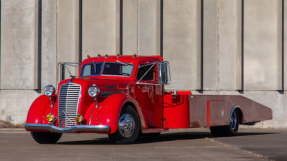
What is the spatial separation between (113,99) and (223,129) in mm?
6136

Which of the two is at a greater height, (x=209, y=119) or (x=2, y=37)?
(x=2, y=37)

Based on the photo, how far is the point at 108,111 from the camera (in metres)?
16.1

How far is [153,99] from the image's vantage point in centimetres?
1836

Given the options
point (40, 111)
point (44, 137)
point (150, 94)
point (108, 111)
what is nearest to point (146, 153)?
point (108, 111)

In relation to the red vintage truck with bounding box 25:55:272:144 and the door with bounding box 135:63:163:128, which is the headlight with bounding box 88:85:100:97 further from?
the door with bounding box 135:63:163:128

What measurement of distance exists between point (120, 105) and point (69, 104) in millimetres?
1228

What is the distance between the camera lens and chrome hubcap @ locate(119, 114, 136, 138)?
16.4 m

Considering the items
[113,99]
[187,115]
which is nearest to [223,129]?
[187,115]

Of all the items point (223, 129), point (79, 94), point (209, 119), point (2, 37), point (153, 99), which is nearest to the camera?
point (79, 94)

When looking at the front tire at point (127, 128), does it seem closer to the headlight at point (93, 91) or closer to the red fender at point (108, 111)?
the red fender at point (108, 111)

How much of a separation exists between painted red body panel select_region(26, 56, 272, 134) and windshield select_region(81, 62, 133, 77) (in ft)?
0.42

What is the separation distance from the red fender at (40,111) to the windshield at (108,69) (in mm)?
1662

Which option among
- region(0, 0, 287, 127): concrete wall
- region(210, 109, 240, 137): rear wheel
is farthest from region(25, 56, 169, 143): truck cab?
region(0, 0, 287, 127): concrete wall

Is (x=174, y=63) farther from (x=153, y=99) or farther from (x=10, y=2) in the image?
(x=153, y=99)
